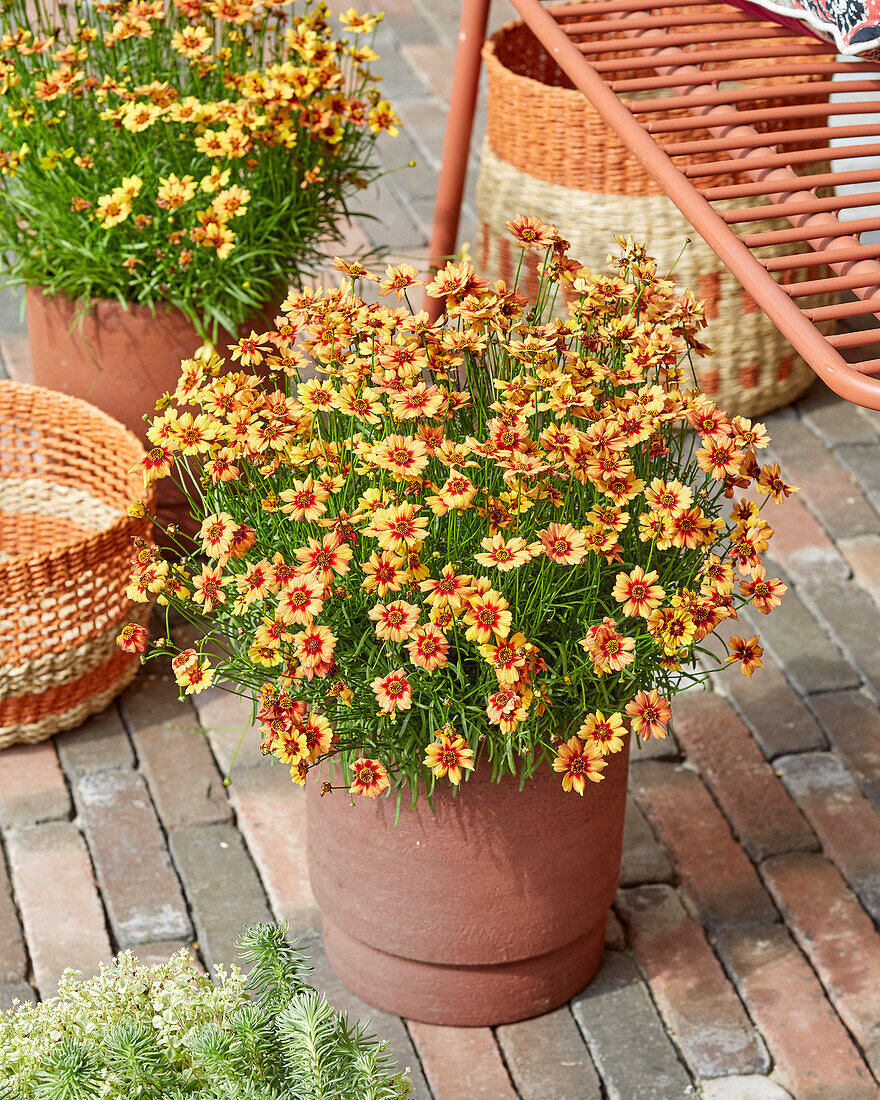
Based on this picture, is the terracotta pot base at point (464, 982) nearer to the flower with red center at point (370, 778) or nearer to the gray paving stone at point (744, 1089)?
the gray paving stone at point (744, 1089)

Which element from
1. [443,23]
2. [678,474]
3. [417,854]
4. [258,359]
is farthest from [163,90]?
[443,23]

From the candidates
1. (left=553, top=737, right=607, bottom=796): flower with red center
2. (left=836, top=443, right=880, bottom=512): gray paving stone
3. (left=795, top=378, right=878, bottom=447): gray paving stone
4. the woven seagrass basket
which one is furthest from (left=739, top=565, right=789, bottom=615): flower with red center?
(left=795, top=378, right=878, bottom=447): gray paving stone

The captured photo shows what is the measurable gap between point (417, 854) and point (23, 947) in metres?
0.61

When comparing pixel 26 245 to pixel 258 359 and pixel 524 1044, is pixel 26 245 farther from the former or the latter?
pixel 524 1044

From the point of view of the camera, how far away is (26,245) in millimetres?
2148

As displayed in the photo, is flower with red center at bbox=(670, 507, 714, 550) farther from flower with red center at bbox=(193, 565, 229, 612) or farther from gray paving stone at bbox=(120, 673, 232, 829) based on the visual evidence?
gray paving stone at bbox=(120, 673, 232, 829)

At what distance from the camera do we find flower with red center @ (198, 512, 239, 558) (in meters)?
1.30

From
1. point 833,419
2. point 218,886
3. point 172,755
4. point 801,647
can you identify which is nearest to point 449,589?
point 218,886

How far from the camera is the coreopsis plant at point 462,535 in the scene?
1274 mm

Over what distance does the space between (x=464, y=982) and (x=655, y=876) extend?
15.3 inches

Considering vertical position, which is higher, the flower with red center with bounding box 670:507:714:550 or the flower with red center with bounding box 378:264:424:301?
the flower with red center with bounding box 378:264:424:301

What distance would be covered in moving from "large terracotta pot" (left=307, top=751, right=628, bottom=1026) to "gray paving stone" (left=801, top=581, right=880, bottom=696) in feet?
2.60

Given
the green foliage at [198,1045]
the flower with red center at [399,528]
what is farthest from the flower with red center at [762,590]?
the green foliage at [198,1045]

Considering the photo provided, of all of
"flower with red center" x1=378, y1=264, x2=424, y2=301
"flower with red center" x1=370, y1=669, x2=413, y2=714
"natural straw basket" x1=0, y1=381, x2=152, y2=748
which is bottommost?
"natural straw basket" x1=0, y1=381, x2=152, y2=748
